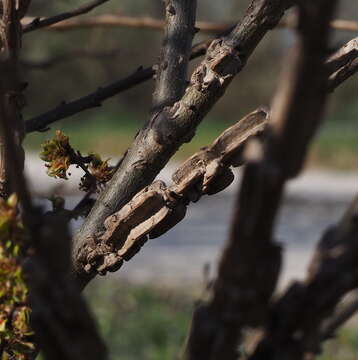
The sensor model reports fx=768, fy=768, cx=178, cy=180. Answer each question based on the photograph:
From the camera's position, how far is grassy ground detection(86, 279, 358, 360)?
4305 mm

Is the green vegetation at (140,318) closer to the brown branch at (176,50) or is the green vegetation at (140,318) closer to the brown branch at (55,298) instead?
the brown branch at (176,50)

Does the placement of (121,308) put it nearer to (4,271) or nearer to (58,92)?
(4,271)

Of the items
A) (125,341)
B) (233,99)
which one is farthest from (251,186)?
(233,99)

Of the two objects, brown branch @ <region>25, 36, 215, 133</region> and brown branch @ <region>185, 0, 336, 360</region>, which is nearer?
brown branch @ <region>185, 0, 336, 360</region>

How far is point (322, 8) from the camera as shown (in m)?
0.43

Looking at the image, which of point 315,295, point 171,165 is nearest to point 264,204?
point 315,295

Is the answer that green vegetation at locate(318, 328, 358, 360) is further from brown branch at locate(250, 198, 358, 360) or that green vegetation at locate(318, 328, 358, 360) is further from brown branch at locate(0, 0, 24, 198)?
brown branch at locate(250, 198, 358, 360)

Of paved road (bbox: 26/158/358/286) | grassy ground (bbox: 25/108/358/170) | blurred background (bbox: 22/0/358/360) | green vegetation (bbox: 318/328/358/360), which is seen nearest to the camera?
green vegetation (bbox: 318/328/358/360)

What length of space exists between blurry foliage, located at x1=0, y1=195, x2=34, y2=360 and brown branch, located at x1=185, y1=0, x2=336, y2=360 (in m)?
0.19

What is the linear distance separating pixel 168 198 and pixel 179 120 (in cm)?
11

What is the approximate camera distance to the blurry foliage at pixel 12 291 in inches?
24.8

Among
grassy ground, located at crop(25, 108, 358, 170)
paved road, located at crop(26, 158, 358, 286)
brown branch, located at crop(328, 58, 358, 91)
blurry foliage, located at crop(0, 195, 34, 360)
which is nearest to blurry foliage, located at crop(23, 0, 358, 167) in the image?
grassy ground, located at crop(25, 108, 358, 170)

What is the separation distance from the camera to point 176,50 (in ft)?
3.14

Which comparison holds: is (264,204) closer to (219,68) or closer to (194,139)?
(219,68)
